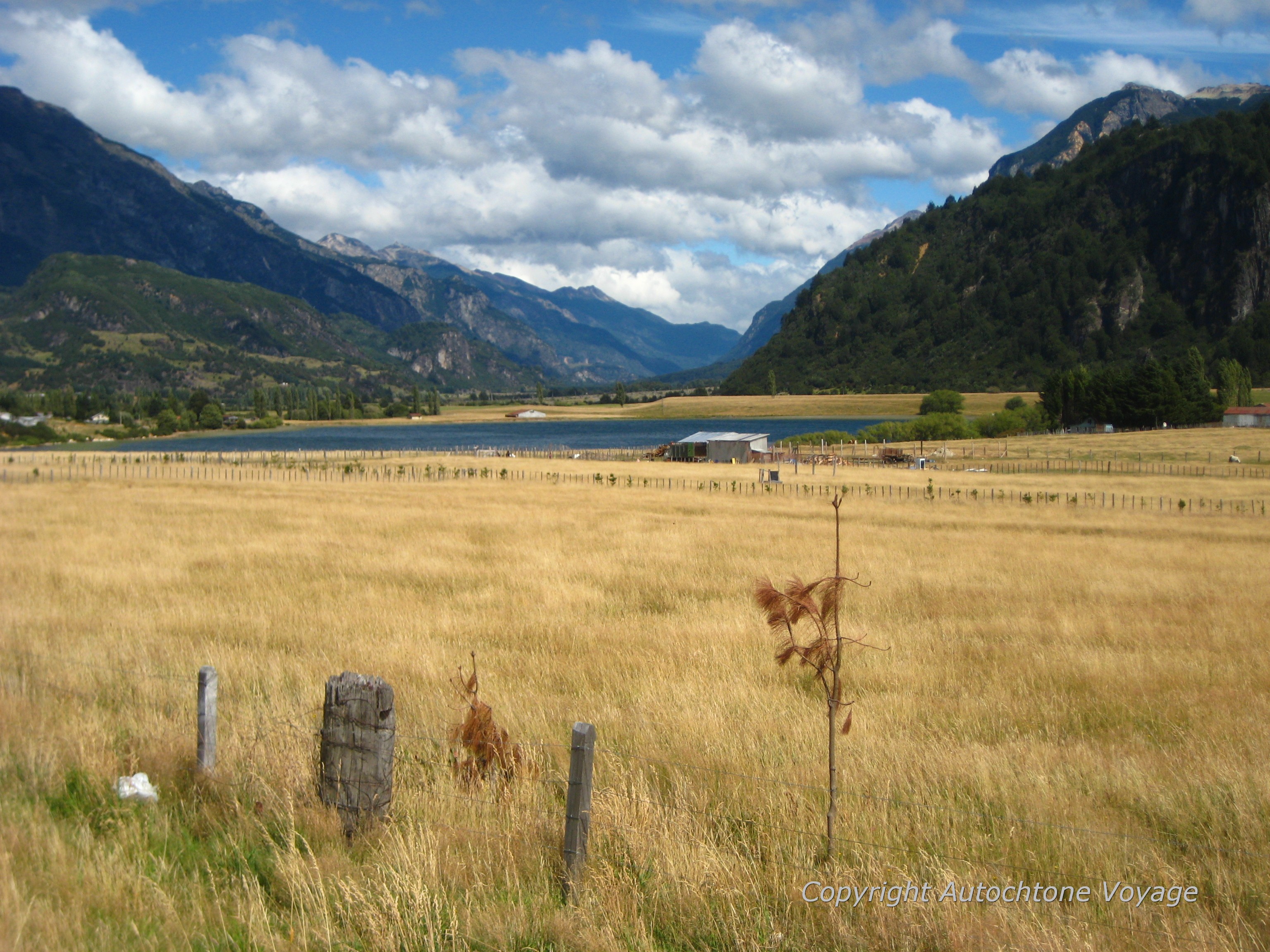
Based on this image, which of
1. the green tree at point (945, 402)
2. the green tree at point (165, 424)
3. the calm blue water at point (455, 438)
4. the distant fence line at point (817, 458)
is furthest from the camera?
the green tree at point (165, 424)

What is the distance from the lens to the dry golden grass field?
15.9ft

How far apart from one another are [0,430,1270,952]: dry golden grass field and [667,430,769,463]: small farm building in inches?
2508

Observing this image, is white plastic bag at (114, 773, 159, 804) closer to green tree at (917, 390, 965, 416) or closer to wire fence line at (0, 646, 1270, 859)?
wire fence line at (0, 646, 1270, 859)

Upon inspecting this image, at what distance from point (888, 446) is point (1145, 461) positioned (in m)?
25.9

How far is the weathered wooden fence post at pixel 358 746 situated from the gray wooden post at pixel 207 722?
1.19 metres

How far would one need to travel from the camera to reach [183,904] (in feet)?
16.1

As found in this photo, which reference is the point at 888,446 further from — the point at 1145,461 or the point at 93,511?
the point at 93,511

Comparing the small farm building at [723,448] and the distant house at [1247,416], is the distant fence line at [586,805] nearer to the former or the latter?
the small farm building at [723,448]

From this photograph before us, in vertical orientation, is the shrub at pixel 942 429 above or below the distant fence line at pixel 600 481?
above

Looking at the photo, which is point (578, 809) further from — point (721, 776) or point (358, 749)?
point (721, 776)

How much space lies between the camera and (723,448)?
8544 centimetres

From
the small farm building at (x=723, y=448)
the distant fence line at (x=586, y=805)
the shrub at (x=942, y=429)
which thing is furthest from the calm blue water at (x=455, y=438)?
the distant fence line at (x=586, y=805)

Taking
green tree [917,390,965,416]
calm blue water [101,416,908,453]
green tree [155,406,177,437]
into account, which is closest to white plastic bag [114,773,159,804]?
calm blue water [101,416,908,453]

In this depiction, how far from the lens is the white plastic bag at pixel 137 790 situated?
6.21 m
